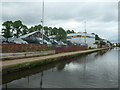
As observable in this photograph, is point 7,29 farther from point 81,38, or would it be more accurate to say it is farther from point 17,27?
point 81,38

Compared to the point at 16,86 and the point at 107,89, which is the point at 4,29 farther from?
the point at 107,89

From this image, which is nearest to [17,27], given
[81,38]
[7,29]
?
[7,29]

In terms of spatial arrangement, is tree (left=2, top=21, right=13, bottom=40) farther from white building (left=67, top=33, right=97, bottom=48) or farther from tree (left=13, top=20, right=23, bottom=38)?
white building (left=67, top=33, right=97, bottom=48)

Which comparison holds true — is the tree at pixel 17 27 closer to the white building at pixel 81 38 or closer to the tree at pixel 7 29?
the tree at pixel 7 29

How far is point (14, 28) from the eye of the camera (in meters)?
42.6

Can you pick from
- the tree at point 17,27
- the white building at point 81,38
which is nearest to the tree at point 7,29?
the tree at point 17,27

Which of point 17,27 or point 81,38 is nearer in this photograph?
point 17,27

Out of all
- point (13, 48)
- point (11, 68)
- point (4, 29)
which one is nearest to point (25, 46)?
point (13, 48)

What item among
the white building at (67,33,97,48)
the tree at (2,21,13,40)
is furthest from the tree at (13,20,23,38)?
the white building at (67,33,97,48)

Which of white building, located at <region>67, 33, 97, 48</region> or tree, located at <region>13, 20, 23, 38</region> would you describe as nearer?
tree, located at <region>13, 20, 23, 38</region>

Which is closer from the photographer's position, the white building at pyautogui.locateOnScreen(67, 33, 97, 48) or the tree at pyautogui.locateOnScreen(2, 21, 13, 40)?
the tree at pyautogui.locateOnScreen(2, 21, 13, 40)

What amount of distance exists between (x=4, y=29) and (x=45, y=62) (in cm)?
2878

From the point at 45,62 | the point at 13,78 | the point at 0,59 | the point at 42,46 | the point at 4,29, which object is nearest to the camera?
the point at 13,78

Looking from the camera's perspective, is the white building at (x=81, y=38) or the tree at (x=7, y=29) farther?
the white building at (x=81, y=38)
